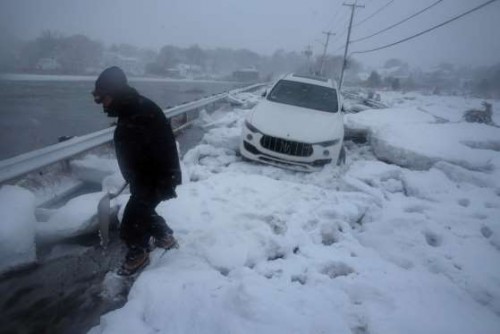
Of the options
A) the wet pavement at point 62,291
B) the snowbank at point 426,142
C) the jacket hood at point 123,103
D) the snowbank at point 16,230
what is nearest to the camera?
the wet pavement at point 62,291

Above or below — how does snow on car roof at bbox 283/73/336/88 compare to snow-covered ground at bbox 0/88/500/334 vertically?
above

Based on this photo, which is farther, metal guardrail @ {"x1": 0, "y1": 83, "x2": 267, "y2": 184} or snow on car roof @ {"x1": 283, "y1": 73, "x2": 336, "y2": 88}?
snow on car roof @ {"x1": 283, "y1": 73, "x2": 336, "y2": 88}

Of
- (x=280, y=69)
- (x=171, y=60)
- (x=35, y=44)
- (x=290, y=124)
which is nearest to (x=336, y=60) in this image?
(x=280, y=69)

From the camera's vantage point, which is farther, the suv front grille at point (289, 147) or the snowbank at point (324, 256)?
the suv front grille at point (289, 147)

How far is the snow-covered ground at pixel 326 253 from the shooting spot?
2.66 meters

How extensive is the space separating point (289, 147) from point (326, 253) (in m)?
2.65

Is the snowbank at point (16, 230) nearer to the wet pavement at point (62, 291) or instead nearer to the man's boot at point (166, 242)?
the wet pavement at point (62, 291)

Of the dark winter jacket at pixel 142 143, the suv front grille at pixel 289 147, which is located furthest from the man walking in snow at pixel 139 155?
the suv front grille at pixel 289 147

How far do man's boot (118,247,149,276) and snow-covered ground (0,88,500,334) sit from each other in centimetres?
9

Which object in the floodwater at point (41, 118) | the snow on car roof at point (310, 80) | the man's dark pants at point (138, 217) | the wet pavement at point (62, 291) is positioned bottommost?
the floodwater at point (41, 118)

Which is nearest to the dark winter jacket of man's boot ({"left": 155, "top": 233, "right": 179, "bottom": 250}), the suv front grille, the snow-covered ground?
man's boot ({"left": 155, "top": 233, "right": 179, "bottom": 250})

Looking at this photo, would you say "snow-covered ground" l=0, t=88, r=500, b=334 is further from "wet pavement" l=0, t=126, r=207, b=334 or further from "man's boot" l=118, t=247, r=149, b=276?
"wet pavement" l=0, t=126, r=207, b=334

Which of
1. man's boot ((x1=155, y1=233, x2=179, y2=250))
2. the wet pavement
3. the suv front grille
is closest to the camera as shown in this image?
the wet pavement

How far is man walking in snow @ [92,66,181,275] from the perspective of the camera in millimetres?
2779
